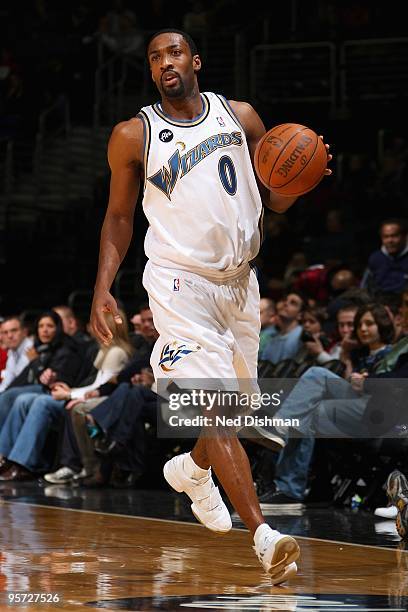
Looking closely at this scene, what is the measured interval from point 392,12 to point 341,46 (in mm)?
891

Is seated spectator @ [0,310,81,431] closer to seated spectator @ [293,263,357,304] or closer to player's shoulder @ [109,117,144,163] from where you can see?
seated spectator @ [293,263,357,304]

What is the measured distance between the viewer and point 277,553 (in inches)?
163

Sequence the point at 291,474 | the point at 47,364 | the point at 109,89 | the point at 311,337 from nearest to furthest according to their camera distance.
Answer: the point at 291,474
the point at 311,337
the point at 47,364
the point at 109,89

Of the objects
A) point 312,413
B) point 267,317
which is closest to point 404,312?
point 312,413

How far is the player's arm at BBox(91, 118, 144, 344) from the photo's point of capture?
15.5 feet

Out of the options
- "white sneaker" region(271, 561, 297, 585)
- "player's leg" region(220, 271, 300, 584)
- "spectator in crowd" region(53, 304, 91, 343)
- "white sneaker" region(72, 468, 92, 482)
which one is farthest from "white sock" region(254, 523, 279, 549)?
"spectator in crowd" region(53, 304, 91, 343)

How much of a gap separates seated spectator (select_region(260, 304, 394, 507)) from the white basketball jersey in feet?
8.49

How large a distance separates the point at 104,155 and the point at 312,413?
7.53 m

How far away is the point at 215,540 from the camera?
18.1 ft

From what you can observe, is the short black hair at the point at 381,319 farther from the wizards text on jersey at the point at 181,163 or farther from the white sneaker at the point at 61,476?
the wizards text on jersey at the point at 181,163

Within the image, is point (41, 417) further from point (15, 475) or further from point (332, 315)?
point (332, 315)

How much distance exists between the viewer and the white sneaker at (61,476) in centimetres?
883

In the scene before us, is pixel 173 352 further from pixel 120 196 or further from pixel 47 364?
pixel 47 364

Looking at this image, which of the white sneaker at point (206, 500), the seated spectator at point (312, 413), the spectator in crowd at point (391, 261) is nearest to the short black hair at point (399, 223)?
the spectator in crowd at point (391, 261)
